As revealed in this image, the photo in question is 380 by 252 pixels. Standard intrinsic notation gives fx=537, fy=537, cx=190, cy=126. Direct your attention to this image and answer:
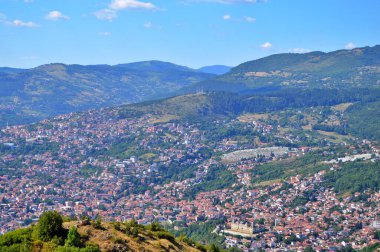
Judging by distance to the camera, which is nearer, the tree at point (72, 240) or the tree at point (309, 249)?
the tree at point (72, 240)

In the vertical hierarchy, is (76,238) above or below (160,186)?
above

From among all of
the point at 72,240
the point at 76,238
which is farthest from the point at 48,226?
the point at 72,240

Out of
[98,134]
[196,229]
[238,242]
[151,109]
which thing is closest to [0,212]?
[196,229]

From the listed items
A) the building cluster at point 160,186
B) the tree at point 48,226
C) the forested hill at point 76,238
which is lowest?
the building cluster at point 160,186

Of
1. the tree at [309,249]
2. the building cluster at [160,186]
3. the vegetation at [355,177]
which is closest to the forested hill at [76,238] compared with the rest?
the tree at [309,249]

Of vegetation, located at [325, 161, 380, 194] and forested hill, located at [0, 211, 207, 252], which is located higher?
forested hill, located at [0, 211, 207, 252]

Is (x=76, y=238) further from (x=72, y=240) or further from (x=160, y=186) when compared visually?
(x=160, y=186)

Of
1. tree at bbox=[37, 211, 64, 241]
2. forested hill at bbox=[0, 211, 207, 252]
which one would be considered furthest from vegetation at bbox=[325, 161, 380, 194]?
tree at bbox=[37, 211, 64, 241]

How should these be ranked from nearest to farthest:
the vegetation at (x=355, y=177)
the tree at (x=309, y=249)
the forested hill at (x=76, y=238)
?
1. the forested hill at (x=76, y=238)
2. the tree at (x=309, y=249)
3. the vegetation at (x=355, y=177)

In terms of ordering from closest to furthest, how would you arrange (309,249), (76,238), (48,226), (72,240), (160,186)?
(72,240) → (76,238) → (48,226) → (309,249) → (160,186)

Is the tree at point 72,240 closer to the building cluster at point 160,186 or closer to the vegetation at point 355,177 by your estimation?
the building cluster at point 160,186

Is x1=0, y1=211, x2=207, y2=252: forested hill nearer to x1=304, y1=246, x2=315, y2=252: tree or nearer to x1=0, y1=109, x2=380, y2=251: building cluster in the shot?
x1=304, y1=246, x2=315, y2=252: tree
